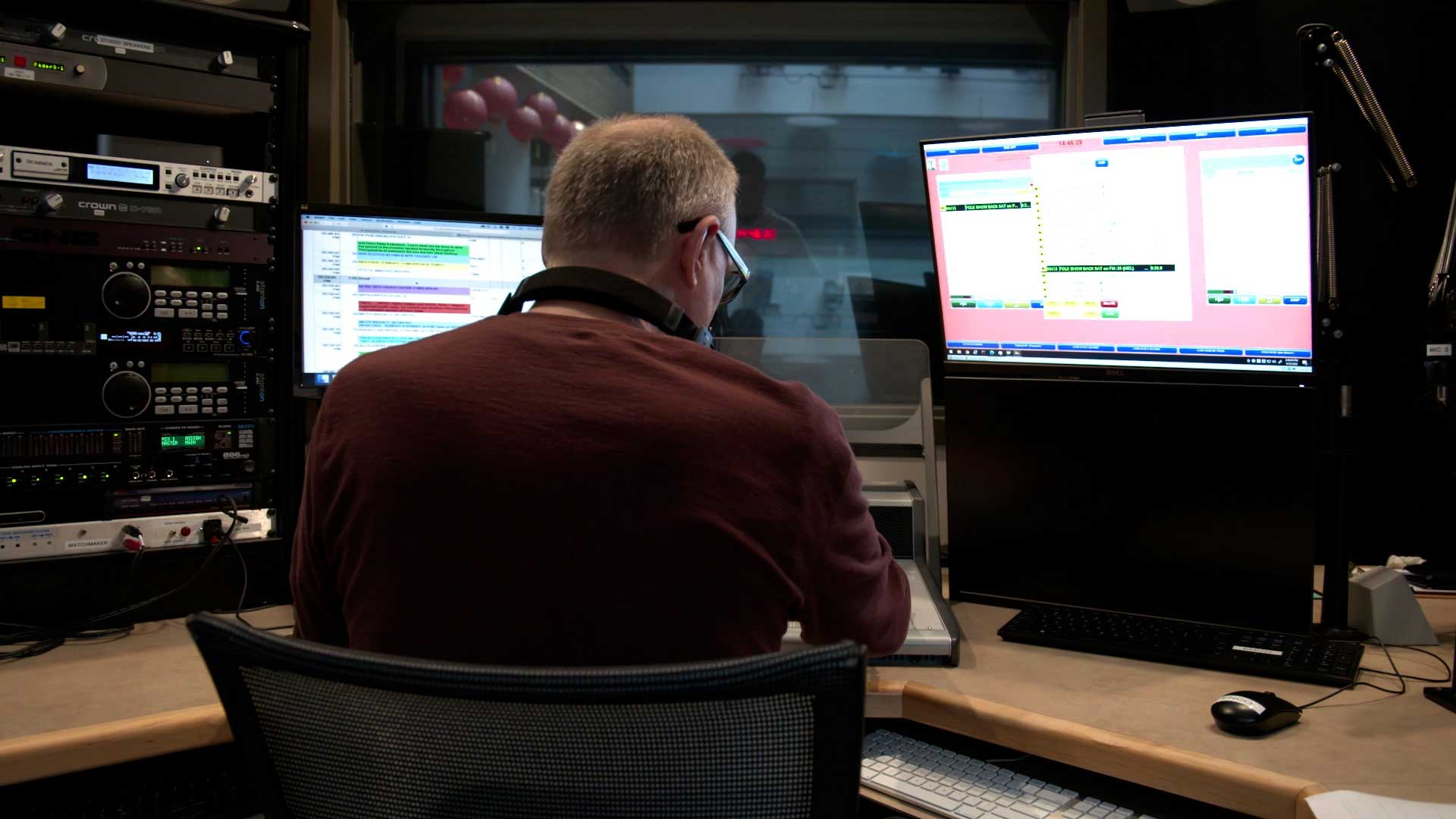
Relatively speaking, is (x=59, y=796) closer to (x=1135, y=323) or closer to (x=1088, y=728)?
(x=1088, y=728)

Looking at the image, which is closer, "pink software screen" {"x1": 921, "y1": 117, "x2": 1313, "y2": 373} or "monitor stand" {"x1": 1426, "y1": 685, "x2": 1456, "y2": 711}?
"monitor stand" {"x1": 1426, "y1": 685, "x2": 1456, "y2": 711}

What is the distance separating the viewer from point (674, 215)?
39.4 inches

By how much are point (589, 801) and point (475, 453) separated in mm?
282

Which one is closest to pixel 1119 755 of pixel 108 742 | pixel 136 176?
pixel 108 742

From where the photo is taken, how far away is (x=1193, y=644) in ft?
4.38

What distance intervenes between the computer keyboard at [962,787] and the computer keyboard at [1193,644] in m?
0.24

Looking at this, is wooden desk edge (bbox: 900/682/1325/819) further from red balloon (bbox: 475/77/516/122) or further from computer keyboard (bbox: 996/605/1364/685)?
red balloon (bbox: 475/77/516/122)

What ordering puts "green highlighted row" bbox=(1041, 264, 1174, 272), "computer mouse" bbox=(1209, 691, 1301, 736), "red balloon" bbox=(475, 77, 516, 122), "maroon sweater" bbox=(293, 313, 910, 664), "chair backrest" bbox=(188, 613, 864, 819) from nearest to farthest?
"chair backrest" bbox=(188, 613, 864, 819) < "maroon sweater" bbox=(293, 313, 910, 664) < "computer mouse" bbox=(1209, 691, 1301, 736) < "green highlighted row" bbox=(1041, 264, 1174, 272) < "red balloon" bbox=(475, 77, 516, 122)

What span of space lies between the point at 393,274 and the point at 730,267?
2.66 ft

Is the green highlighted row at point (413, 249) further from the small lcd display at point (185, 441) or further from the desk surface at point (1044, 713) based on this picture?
the desk surface at point (1044, 713)

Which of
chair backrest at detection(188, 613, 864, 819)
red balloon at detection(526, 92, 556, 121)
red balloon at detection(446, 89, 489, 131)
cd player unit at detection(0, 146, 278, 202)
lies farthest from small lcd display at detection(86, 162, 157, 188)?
chair backrest at detection(188, 613, 864, 819)

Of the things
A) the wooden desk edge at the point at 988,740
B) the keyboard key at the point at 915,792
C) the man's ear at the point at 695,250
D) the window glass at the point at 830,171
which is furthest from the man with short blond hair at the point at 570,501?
the window glass at the point at 830,171

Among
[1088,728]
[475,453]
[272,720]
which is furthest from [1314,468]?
[272,720]

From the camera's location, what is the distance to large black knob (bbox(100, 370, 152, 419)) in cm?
148
